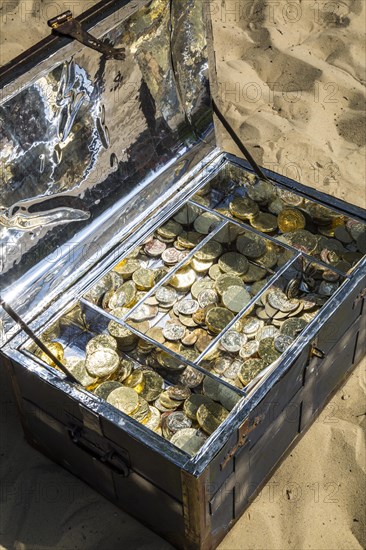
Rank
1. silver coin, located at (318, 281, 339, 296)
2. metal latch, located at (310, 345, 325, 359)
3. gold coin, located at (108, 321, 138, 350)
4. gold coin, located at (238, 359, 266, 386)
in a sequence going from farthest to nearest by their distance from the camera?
silver coin, located at (318, 281, 339, 296) < gold coin, located at (108, 321, 138, 350) < gold coin, located at (238, 359, 266, 386) < metal latch, located at (310, 345, 325, 359)

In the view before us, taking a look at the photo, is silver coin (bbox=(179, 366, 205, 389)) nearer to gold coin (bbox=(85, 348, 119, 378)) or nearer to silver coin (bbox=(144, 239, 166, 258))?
gold coin (bbox=(85, 348, 119, 378))

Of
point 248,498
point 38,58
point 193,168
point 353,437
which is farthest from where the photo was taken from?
point 193,168

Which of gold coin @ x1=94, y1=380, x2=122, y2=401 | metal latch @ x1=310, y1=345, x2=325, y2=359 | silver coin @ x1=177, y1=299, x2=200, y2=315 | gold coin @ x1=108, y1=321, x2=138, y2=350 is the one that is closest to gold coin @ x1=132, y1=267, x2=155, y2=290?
silver coin @ x1=177, y1=299, x2=200, y2=315

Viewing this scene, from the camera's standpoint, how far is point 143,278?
11.0 feet

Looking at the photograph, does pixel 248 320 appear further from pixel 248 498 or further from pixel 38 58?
pixel 38 58

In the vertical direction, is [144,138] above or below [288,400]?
above

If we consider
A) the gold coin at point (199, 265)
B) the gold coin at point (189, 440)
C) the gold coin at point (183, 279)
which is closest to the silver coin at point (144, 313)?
the gold coin at point (183, 279)

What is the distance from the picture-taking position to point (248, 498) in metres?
3.03

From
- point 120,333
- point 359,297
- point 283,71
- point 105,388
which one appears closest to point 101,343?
point 120,333

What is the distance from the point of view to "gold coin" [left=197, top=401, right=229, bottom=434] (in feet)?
9.59

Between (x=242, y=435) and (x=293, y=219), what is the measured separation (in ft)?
3.72

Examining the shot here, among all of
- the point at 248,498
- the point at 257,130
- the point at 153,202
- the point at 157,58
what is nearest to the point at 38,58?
the point at 157,58

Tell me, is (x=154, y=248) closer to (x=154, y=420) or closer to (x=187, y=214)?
(x=187, y=214)

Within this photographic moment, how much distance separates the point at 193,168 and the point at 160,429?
112cm
